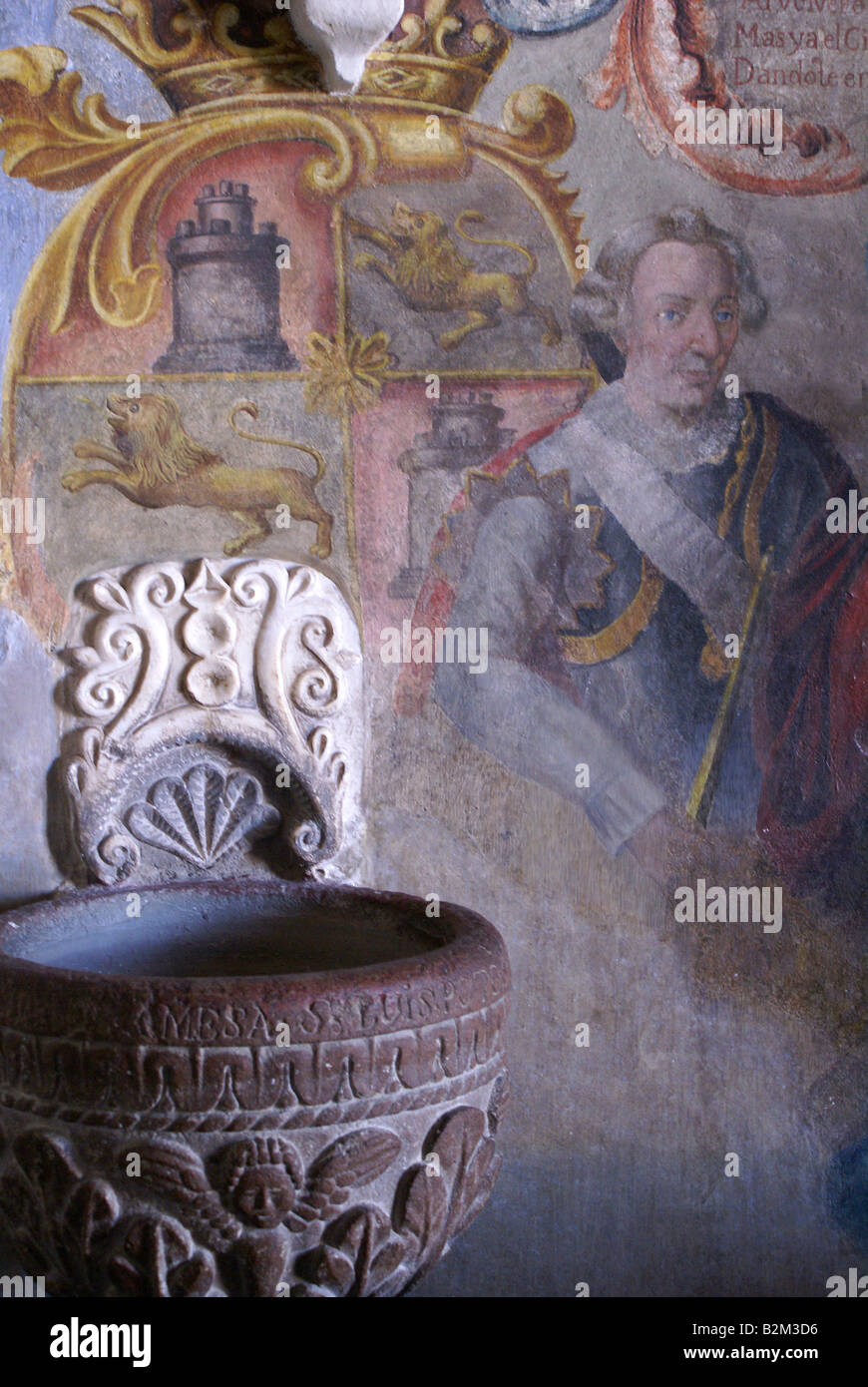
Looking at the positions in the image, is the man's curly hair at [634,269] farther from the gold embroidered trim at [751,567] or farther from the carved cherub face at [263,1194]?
the carved cherub face at [263,1194]

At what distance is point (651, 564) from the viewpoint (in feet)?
9.01

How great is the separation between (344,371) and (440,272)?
12.0 inches

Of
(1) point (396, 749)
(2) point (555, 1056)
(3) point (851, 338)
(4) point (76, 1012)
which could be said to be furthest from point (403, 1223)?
(3) point (851, 338)

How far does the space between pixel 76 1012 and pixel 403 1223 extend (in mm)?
602

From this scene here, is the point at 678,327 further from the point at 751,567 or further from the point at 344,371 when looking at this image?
the point at 344,371

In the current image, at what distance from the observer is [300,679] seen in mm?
2617

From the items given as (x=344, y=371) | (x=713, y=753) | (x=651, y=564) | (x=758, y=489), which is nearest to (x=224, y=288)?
(x=344, y=371)

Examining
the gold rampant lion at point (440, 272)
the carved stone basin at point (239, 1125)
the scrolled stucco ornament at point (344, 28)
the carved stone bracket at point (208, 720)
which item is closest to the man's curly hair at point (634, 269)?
the gold rampant lion at point (440, 272)

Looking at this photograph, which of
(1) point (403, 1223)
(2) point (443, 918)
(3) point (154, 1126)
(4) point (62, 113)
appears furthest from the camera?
(4) point (62, 113)

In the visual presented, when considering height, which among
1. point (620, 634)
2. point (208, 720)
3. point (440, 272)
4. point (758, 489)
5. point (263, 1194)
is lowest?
point (263, 1194)

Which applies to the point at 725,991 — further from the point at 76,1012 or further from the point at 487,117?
the point at 487,117

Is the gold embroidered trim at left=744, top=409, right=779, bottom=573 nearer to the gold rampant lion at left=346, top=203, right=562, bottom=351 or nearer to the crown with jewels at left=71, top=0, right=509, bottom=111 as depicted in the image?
the gold rampant lion at left=346, top=203, right=562, bottom=351

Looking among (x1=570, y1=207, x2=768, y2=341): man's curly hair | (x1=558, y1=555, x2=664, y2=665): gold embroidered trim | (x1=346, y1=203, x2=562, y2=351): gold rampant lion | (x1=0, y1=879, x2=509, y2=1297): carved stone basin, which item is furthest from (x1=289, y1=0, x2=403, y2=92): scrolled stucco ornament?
(x1=0, y1=879, x2=509, y2=1297): carved stone basin

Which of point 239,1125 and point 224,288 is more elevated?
point 224,288
